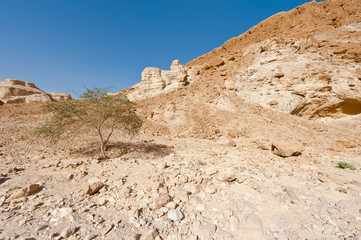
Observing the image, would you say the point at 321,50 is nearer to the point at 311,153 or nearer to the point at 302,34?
the point at 302,34

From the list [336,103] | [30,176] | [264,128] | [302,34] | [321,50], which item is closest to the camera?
[30,176]

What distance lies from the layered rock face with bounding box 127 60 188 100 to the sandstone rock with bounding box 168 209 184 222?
637 inches

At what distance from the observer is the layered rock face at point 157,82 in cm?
1820

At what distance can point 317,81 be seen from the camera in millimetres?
12484

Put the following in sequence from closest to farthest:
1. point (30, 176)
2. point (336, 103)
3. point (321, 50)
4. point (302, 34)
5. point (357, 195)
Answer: point (357, 195) → point (30, 176) → point (336, 103) → point (321, 50) → point (302, 34)

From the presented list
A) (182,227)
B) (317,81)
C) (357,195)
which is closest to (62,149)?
(182,227)

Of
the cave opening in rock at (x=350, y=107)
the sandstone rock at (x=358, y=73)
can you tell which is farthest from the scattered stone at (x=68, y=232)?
the sandstone rock at (x=358, y=73)

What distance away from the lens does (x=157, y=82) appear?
18.7 m

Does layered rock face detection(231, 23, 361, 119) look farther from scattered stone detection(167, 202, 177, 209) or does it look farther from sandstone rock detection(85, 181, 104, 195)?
sandstone rock detection(85, 181, 104, 195)

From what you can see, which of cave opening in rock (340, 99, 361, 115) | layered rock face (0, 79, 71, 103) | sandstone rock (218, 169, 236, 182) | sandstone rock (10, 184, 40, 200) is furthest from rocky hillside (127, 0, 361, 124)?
sandstone rock (10, 184, 40, 200)

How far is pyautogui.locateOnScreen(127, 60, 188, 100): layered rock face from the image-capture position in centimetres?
1820

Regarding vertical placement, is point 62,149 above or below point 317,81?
above

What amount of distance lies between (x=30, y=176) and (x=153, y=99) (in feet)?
45.0

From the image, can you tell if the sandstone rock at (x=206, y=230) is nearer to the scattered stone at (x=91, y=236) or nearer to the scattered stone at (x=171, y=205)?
the scattered stone at (x=171, y=205)
